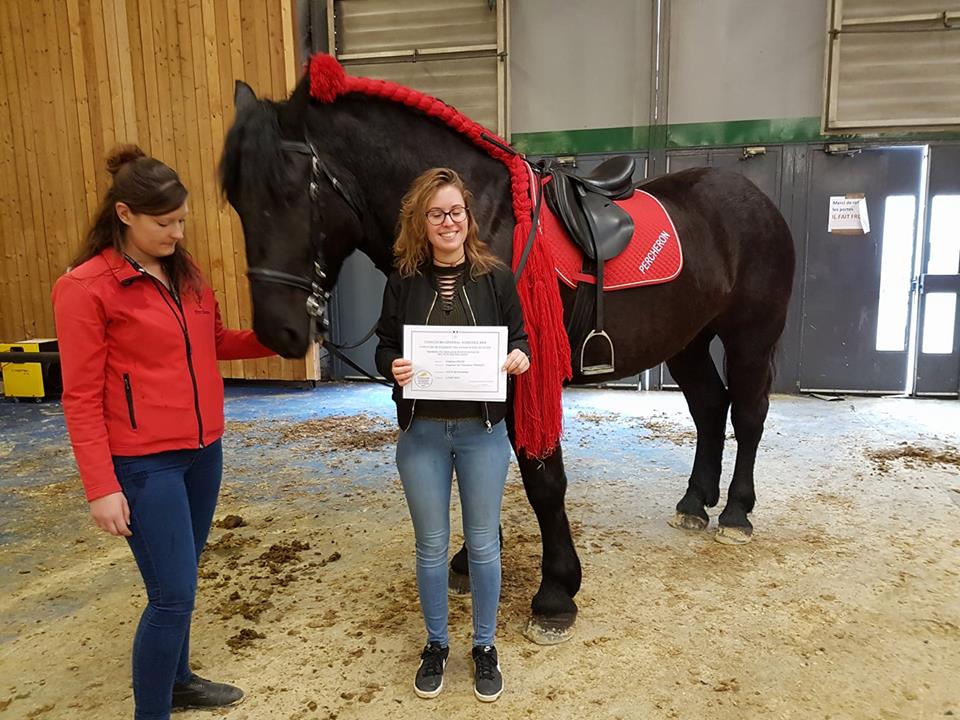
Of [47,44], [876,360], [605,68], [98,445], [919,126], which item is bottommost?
[876,360]

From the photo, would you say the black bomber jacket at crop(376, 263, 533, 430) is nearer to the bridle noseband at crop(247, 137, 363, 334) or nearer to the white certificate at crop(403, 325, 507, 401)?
the white certificate at crop(403, 325, 507, 401)

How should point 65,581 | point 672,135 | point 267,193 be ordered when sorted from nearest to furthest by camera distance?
point 267,193 → point 65,581 → point 672,135

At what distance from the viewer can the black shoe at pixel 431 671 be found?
1703 mm

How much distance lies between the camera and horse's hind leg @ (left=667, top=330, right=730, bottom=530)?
293 centimetres

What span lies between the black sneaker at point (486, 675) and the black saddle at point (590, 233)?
0.90 meters

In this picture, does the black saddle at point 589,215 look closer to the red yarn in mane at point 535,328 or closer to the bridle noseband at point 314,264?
the red yarn in mane at point 535,328

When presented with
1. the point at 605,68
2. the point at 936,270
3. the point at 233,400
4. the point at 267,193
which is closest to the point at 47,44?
the point at 233,400

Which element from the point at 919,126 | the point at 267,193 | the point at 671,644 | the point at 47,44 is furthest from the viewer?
the point at 47,44

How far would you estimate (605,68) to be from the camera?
5.70 meters

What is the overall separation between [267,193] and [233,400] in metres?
4.61

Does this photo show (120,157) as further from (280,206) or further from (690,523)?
(690,523)

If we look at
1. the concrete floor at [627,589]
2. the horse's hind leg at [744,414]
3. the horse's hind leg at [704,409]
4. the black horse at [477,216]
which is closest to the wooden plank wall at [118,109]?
the concrete floor at [627,589]

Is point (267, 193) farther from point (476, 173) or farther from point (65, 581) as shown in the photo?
point (65, 581)

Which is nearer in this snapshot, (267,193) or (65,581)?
(267,193)
